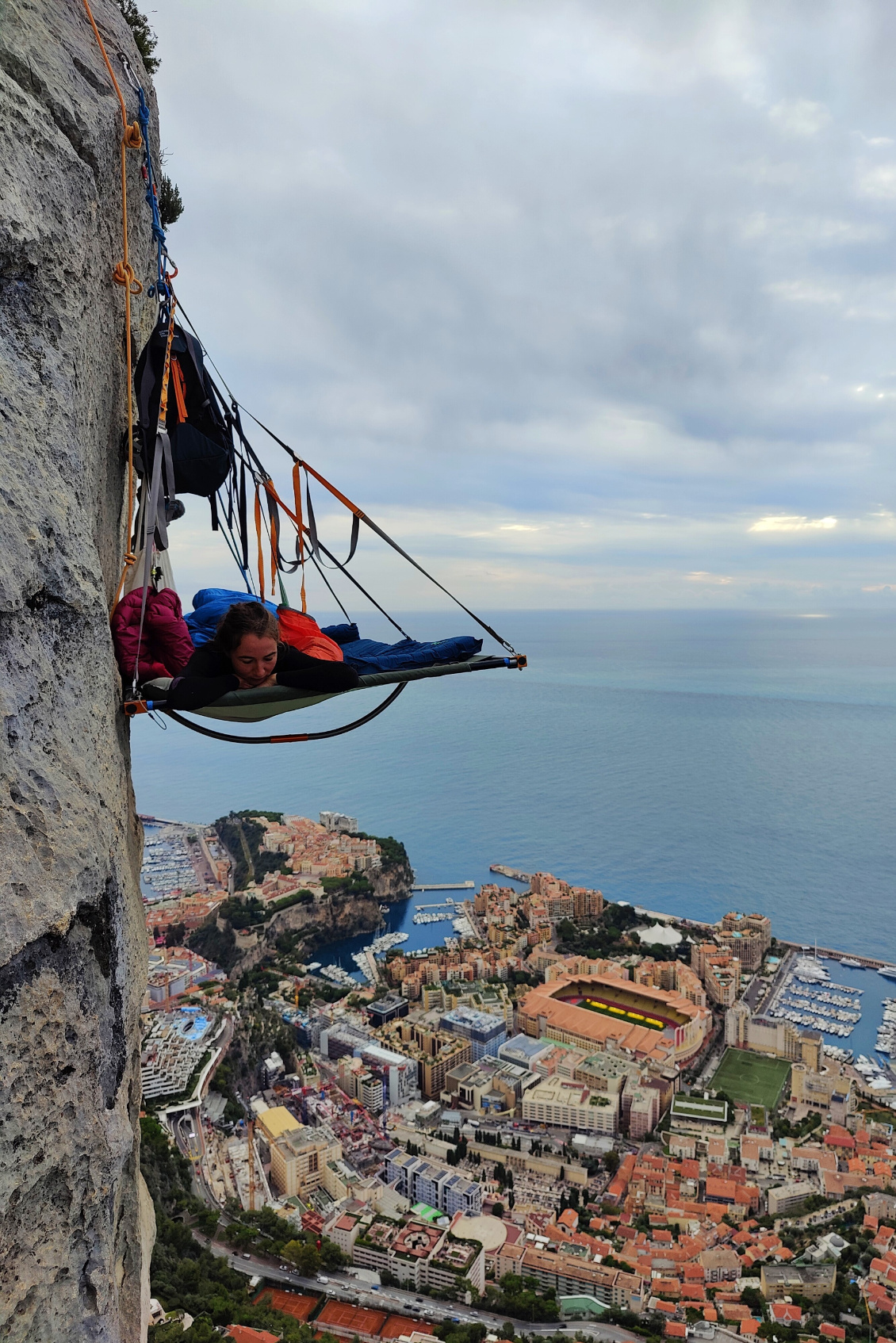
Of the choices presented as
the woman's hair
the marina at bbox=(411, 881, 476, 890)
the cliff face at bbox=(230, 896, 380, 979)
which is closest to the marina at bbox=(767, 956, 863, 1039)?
the marina at bbox=(411, 881, 476, 890)

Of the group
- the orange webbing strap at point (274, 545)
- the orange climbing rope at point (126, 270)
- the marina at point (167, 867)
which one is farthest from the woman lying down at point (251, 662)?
the marina at point (167, 867)

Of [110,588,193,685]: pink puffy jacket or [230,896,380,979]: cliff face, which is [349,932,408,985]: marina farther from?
[110,588,193,685]: pink puffy jacket

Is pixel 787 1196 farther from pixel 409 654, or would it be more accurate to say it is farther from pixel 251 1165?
pixel 409 654

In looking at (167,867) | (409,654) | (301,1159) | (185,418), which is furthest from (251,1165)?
(167,867)

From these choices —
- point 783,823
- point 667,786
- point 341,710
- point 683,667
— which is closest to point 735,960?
point 783,823

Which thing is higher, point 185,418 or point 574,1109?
point 185,418

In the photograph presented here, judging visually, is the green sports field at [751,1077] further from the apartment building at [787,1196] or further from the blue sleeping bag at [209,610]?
the blue sleeping bag at [209,610]
